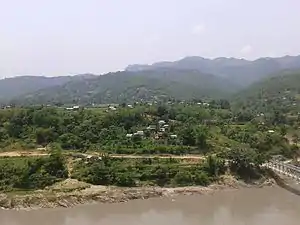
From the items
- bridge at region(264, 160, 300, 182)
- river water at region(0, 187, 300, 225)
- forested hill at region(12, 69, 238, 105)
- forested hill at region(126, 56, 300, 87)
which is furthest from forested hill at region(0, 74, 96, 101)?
river water at region(0, 187, 300, 225)

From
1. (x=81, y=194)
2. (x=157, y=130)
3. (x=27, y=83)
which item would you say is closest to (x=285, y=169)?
(x=157, y=130)

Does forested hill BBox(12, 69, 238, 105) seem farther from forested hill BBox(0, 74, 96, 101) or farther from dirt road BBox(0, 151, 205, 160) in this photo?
forested hill BBox(0, 74, 96, 101)

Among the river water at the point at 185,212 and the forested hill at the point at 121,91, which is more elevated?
the forested hill at the point at 121,91

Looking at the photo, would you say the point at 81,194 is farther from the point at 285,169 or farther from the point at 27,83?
the point at 27,83

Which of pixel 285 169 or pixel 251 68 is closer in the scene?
pixel 285 169

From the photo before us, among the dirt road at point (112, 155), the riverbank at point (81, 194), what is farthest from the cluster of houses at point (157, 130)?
the riverbank at point (81, 194)

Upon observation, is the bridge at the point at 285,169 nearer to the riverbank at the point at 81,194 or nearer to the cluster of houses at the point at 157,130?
the riverbank at the point at 81,194
